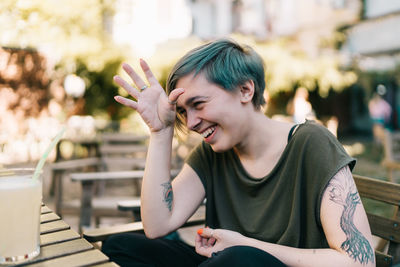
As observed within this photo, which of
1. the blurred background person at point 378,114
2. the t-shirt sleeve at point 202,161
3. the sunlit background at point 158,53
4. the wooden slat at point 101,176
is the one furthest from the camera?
the blurred background person at point 378,114

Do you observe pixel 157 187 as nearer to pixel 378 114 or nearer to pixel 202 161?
pixel 202 161

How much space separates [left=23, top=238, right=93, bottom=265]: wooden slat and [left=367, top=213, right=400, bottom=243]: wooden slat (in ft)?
3.68

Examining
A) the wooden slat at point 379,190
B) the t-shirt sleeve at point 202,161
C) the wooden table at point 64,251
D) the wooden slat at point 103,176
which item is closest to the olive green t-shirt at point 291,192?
the t-shirt sleeve at point 202,161

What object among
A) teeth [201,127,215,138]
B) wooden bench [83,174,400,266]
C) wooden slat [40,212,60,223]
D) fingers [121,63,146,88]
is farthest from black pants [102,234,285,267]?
fingers [121,63,146,88]

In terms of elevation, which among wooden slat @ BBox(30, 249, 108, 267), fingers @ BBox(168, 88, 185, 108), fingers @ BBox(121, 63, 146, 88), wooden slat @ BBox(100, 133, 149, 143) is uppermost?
fingers @ BBox(121, 63, 146, 88)

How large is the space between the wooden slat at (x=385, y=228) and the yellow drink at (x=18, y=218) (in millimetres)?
1257

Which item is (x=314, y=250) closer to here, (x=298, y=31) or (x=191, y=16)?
(x=298, y=31)

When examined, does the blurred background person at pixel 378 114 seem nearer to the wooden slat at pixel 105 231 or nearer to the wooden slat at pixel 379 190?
the wooden slat at pixel 379 190

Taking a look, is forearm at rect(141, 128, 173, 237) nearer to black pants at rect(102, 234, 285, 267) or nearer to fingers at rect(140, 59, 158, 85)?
black pants at rect(102, 234, 285, 267)

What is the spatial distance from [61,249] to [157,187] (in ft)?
1.94

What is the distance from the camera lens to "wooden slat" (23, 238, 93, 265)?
0.98 metres

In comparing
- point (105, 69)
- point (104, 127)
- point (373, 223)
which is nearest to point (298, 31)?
point (105, 69)

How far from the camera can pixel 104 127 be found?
859cm

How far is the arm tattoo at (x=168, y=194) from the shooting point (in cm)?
160
